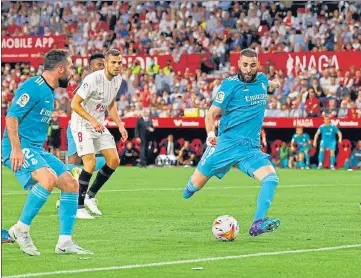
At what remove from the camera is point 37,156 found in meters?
10.6

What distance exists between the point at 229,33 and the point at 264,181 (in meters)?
24.0

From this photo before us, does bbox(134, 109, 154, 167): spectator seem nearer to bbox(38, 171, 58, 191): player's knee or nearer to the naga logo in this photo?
the naga logo

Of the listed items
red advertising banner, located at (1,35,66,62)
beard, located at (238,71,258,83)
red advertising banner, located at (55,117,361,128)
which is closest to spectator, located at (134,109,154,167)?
red advertising banner, located at (55,117,361,128)

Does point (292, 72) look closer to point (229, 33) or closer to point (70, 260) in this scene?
point (229, 33)

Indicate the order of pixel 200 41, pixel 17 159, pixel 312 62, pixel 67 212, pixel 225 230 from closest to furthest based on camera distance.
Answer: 1. pixel 17 159
2. pixel 67 212
3. pixel 225 230
4. pixel 312 62
5. pixel 200 41

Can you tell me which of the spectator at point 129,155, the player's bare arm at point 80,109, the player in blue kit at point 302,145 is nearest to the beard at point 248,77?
the player's bare arm at point 80,109

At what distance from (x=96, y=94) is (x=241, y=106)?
3241mm

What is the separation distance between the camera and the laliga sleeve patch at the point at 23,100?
10375 mm

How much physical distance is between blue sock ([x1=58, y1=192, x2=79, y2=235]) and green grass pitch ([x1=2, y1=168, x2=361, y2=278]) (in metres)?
0.32

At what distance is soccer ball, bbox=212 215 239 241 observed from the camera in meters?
11.7

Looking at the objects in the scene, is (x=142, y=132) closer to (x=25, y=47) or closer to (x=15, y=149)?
(x=25, y=47)

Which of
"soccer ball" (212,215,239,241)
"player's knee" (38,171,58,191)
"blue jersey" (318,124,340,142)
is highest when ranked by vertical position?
"player's knee" (38,171,58,191)

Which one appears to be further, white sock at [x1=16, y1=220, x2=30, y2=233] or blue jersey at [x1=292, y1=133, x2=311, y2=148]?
blue jersey at [x1=292, y1=133, x2=311, y2=148]

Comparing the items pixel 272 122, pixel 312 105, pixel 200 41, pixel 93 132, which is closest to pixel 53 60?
pixel 93 132
